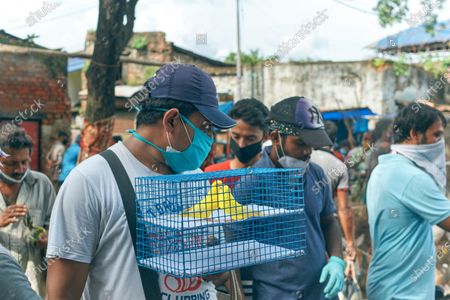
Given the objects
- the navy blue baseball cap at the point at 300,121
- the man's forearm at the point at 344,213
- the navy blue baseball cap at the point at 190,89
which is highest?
the navy blue baseball cap at the point at 190,89

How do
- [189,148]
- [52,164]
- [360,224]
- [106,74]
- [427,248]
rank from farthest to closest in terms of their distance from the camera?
1. [52,164]
2. [360,224]
3. [106,74]
4. [427,248]
5. [189,148]

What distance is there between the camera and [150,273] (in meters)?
2.19

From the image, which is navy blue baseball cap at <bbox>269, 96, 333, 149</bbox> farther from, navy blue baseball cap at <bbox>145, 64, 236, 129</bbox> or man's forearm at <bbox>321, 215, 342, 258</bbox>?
navy blue baseball cap at <bbox>145, 64, 236, 129</bbox>

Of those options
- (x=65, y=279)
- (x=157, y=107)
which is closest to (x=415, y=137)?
(x=157, y=107)

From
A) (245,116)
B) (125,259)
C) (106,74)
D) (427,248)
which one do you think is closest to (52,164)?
(106,74)

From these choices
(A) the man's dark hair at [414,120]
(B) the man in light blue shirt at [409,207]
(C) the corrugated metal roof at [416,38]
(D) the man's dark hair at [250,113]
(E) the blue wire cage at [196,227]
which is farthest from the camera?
(C) the corrugated metal roof at [416,38]

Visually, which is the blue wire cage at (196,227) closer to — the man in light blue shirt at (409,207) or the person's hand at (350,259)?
the man in light blue shirt at (409,207)

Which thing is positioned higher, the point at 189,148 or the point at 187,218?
the point at 189,148

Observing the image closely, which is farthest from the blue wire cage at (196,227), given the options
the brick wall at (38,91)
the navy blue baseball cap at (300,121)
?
the brick wall at (38,91)

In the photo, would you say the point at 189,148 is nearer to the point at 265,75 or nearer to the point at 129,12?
the point at 129,12

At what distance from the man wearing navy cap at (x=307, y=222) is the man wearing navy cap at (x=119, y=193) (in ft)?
2.75

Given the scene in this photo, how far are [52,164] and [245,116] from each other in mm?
7939

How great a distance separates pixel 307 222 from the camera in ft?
10.6

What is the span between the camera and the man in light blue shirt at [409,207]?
3506 millimetres
